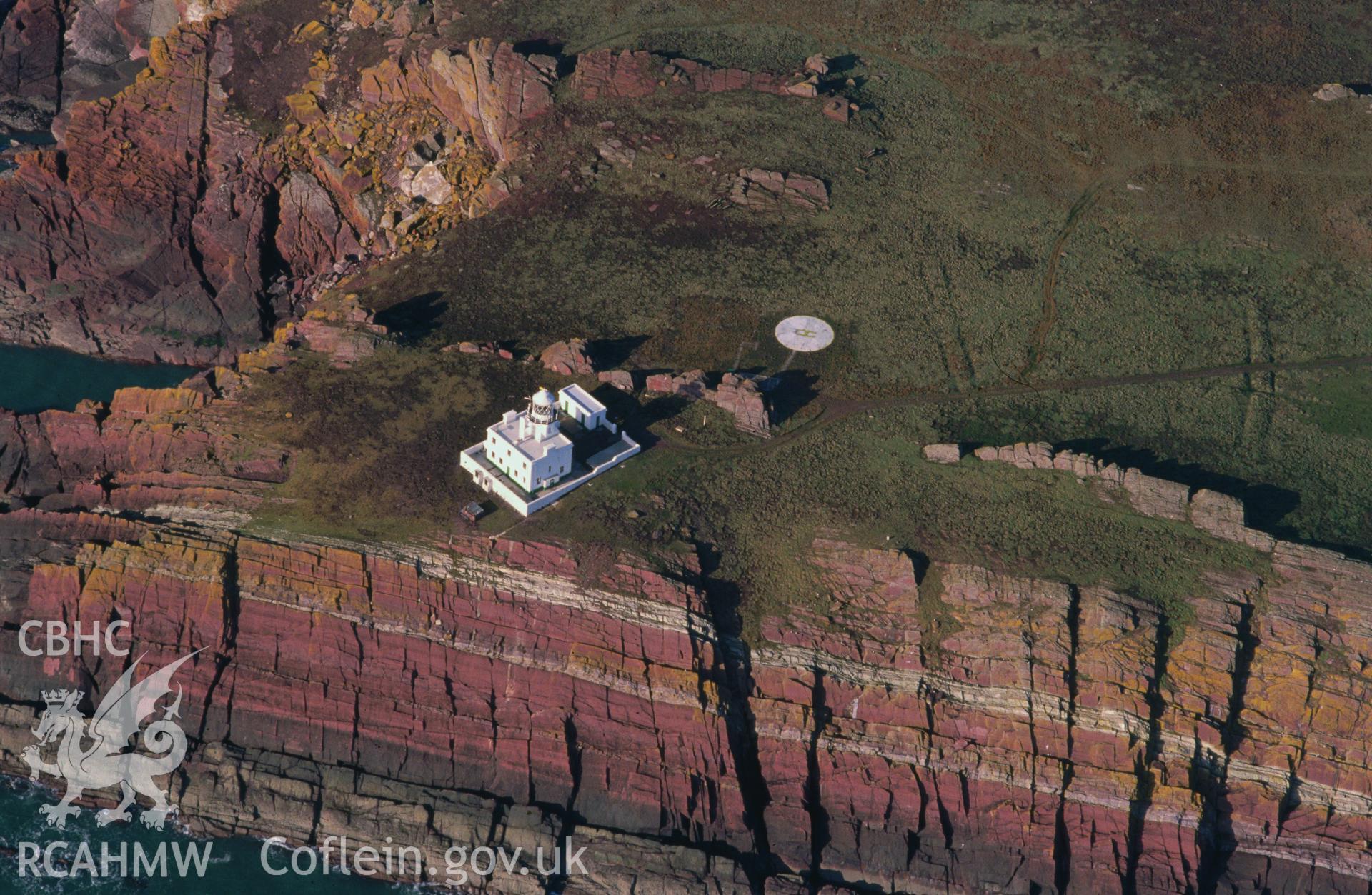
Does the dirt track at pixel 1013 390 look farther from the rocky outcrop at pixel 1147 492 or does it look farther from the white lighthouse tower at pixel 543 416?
the white lighthouse tower at pixel 543 416

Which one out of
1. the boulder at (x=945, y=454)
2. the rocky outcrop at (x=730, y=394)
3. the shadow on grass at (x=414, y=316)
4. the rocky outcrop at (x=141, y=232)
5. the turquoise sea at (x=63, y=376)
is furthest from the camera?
the rocky outcrop at (x=141, y=232)

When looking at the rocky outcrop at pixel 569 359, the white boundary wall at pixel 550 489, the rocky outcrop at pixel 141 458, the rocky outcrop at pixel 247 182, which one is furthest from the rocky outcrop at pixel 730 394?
the rocky outcrop at pixel 141 458

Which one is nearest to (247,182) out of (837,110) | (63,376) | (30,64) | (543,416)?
(63,376)

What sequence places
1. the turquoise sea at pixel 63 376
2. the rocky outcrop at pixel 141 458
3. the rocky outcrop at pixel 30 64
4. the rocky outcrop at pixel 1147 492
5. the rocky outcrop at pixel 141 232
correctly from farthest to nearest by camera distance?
1. the rocky outcrop at pixel 30 64
2. the rocky outcrop at pixel 141 232
3. the turquoise sea at pixel 63 376
4. the rocky outcrop at pixel 1147 492
5. the rocky outcrop at pixel 141 458

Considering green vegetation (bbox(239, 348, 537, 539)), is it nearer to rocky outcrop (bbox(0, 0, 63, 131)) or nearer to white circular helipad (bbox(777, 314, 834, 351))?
white circular helipad (bbox(777, 314, 834, 351))

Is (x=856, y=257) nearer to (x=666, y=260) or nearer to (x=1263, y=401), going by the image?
(x=666, y=260)

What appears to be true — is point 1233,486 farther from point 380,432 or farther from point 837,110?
point 380,432
